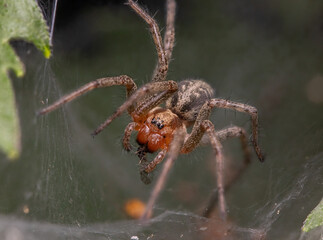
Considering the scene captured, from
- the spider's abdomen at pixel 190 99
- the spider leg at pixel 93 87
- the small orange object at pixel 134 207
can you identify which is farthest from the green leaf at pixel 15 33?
the small orange object at pixel 134 207

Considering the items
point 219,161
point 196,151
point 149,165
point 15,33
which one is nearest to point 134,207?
point 196,151

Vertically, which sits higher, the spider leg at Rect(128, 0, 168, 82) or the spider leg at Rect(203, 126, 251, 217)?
the spider leg at Rect(128, 0, 168, 82)

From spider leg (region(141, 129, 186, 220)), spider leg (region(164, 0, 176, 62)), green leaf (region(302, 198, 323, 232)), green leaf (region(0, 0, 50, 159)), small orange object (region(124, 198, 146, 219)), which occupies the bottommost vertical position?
small orange object (region(124, 198, 146, 219))

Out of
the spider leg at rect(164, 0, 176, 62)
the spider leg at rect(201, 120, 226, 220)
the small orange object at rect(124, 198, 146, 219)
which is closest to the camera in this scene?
the spider leg at rect(201, 120, 226, 220)

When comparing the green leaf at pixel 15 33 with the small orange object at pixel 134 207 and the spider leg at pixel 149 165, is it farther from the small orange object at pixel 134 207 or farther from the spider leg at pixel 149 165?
the small orange object at pixel 134 207

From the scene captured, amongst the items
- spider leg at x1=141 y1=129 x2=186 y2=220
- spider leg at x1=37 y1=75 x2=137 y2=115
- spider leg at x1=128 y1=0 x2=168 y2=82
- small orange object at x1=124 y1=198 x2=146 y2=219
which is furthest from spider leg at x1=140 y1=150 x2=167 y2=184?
Answer: small orange object at x1=124 y1=198 x2=146 y2=219

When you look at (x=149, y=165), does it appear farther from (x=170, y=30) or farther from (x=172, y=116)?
(x=170, y=30)

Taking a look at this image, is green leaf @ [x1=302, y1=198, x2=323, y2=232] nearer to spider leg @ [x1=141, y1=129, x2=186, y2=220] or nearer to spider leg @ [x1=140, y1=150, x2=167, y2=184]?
spider leg @ [x1=141, y1=129, x2=186, y2=220]
